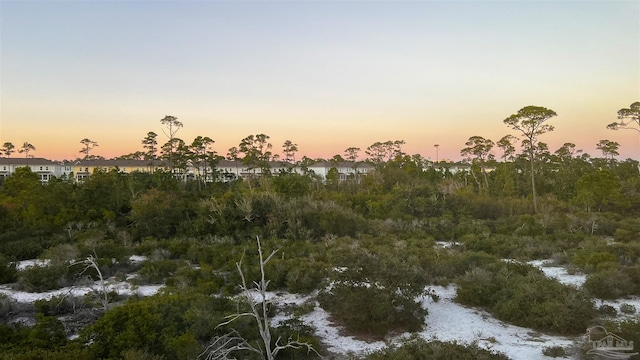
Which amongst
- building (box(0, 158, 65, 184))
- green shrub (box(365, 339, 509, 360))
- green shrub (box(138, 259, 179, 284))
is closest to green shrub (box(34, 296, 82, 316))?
green shrub (box(138, 259, 179, 284))

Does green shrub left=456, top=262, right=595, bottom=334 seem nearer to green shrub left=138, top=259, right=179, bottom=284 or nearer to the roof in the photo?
green shrub left=138, top=259, right=179, bottom=284

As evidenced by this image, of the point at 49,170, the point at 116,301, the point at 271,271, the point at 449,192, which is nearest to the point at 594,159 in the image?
the point at 449,192

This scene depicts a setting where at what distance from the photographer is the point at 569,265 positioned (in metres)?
14.0

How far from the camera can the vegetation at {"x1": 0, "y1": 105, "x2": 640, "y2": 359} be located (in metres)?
8.48

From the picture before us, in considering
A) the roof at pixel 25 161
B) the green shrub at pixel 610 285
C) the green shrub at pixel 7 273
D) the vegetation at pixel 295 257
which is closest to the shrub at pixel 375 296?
the vegetation at pixel 295 257

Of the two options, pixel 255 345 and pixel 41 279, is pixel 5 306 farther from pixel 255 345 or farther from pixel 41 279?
pixel 255 345

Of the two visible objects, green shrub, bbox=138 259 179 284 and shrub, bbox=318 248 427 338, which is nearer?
shrub, bbox=318 248 427 338

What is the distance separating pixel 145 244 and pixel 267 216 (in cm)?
576

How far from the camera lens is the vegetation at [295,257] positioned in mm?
8484

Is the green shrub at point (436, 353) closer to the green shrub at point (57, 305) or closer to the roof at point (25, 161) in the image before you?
the green shrub at point (57, 305)

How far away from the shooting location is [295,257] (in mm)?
14984

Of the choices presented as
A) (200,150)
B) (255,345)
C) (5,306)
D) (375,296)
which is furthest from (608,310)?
(200,150)

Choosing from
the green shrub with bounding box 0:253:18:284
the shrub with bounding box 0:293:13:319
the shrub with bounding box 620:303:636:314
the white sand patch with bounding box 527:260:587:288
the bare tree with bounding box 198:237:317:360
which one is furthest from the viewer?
the green shrub with bounding box 0:253:18:284

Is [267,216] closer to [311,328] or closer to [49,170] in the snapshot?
[311,328]
